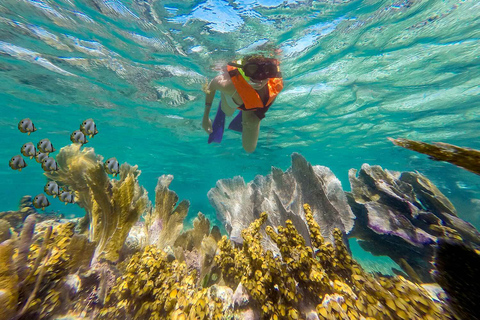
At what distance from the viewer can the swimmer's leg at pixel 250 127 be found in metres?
5.28

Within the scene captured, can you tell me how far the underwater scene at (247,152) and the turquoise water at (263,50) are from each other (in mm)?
84

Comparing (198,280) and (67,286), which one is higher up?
(67,286)

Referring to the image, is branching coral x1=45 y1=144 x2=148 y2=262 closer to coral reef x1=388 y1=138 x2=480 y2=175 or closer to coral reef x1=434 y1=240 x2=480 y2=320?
coral reef x1=388 y1=138 x2=480 y2=175

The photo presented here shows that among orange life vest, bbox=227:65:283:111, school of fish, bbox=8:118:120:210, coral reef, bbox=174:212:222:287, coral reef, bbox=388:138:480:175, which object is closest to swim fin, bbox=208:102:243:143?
orange life vest, bbox=227:65:283:111

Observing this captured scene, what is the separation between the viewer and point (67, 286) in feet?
6.31

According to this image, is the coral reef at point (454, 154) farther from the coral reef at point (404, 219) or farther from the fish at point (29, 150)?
the fish at point (29, 150)

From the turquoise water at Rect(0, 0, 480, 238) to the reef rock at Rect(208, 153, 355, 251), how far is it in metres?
6.57

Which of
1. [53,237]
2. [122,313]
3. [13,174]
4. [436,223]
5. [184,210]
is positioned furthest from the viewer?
[13,174]

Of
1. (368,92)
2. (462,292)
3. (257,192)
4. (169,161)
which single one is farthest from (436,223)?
(169,161)

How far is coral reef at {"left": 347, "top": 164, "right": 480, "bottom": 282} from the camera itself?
8.79 ft

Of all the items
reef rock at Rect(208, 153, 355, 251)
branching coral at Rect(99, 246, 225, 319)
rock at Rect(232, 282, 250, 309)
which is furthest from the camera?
reef rock at Rect(208, 153, 355, 251)

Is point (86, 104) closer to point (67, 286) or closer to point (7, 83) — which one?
point (7, 83)

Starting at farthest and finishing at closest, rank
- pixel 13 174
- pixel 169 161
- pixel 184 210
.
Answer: pixel 13 174 → pixel 169 161 → pixel 184 210

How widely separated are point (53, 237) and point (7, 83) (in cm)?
1656
